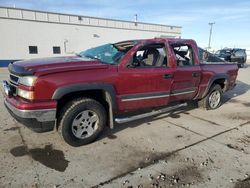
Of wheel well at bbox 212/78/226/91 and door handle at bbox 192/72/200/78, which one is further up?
door handle at bbox 192/72/200/78

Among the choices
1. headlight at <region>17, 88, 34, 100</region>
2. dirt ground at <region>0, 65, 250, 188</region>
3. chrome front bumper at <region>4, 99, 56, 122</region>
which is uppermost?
headlight at <region>17, 88, 34, 100</region>

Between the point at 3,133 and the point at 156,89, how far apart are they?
315cm

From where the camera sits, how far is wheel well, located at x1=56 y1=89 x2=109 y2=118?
12.4ft

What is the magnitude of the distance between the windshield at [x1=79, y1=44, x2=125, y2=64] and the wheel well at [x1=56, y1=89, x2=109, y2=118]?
2.03 feet

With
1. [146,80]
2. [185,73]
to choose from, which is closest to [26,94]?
[146,80]

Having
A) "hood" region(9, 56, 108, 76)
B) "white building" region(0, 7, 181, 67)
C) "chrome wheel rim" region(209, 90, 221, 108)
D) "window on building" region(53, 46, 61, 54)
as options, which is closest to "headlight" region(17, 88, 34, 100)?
"hood" region(9, 56, 108, 76)

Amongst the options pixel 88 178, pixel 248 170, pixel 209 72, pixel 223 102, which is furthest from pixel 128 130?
pixel 223 102

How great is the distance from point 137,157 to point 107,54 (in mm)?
2102

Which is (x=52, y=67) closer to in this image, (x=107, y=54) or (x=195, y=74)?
(x=107, y=54)

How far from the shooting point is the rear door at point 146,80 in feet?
13.8

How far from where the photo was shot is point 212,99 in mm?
6441

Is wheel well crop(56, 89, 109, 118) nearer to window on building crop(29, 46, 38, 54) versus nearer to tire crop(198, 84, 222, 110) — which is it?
tire crop(198, 84, 222, 110)

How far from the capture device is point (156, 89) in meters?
4.64

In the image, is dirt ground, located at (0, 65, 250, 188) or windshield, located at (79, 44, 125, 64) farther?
windshield, located at (79, 44, 125, 64)
